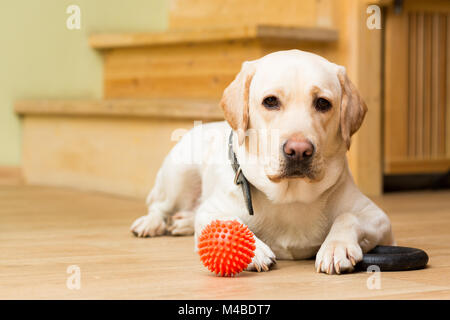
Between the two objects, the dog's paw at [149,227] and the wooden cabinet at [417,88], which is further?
the wooden cabinet at [417,88]

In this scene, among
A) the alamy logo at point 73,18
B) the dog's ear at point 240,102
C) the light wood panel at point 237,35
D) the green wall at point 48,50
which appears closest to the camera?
the dog's ear at point 240,102

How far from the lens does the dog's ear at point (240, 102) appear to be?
209 cm

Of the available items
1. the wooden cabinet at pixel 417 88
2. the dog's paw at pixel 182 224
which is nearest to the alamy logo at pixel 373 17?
the wooden cabinet at pixel 417 88

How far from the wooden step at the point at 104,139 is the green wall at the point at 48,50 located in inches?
4.9

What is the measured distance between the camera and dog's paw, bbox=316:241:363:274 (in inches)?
75.0

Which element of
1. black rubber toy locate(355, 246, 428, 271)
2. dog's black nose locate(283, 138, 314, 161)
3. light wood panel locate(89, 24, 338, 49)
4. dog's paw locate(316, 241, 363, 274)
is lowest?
black rubber toy locate(355, 246, 428, 271)

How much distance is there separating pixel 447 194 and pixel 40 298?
115 inches

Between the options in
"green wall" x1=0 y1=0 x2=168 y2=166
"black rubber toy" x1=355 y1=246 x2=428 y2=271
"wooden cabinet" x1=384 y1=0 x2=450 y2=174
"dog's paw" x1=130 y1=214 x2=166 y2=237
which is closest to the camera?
"black rubber toy" x1=355 y1=246 x2=428 y2=271

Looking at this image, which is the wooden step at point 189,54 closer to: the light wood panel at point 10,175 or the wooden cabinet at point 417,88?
the wooden cabinet at point 417,88

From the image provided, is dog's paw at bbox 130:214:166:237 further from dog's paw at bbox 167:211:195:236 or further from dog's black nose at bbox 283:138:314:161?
dog's black nose at bbox 283:138:314:161

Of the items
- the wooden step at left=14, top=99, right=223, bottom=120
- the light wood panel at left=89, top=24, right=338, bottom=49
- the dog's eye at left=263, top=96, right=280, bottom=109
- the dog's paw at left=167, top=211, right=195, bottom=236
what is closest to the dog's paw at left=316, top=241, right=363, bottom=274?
the dog's eye at left=263, top=96, right=280, bottom=109

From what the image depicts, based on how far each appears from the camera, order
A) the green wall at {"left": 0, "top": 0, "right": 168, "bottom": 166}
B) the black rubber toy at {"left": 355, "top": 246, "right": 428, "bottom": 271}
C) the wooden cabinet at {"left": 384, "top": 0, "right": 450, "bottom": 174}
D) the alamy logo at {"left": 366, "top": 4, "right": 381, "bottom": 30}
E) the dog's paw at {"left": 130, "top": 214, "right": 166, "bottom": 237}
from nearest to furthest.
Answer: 1. the black rubber toy at {"left": 355, "top": 246, "right": 428, "bottom": 271}
2. the dog's paw at {"left": 130, "top": 214, "right": 166, "bottom": 237}
3. the alamy logo at {"left": 366, "top": 4, "right": 381, "bottom": 30}
4. the wooden cabinet at {"left": 384, "top": 0, "right": 450, "bottom": 174}
5. the green wall at {"left": 0, "top": 0, "right": 168, "bottom": 166}

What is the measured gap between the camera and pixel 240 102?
209cm

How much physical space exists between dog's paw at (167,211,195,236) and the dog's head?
66cm
